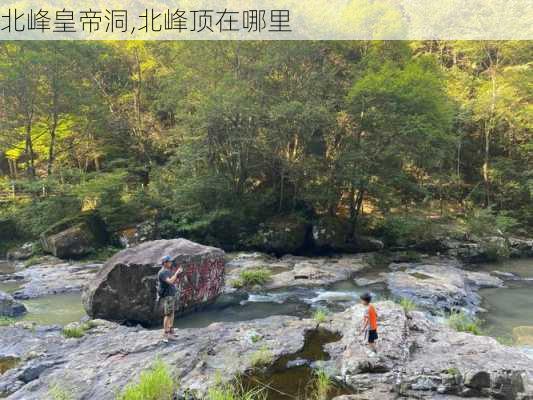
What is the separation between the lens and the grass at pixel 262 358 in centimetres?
898

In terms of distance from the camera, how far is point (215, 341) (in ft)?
33.6

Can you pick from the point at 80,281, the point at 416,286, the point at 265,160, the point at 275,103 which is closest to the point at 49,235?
the point at 80,281

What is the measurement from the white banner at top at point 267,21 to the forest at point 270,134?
30.1 inches

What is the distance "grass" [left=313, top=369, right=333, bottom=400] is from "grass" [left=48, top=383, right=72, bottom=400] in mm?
4353

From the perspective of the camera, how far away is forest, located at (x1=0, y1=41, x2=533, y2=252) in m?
24.7

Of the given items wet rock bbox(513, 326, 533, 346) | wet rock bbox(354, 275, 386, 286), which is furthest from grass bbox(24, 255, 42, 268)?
wet rock bbox(513, 326, 533, 346)

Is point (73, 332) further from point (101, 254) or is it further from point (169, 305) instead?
point (101, 254)

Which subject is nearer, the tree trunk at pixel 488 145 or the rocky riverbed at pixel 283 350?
the rocky riverbed at pixel 283 350

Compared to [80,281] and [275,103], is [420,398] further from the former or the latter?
[275,103]

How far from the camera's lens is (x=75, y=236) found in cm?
2453

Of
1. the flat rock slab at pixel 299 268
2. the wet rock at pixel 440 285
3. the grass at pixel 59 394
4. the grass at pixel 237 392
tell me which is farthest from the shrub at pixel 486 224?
the grass at pixel 59 394

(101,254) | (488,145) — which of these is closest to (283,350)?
(101,254)

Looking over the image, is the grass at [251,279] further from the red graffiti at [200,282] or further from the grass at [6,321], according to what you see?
the grass at [6,321]

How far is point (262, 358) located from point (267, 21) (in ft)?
71.8
